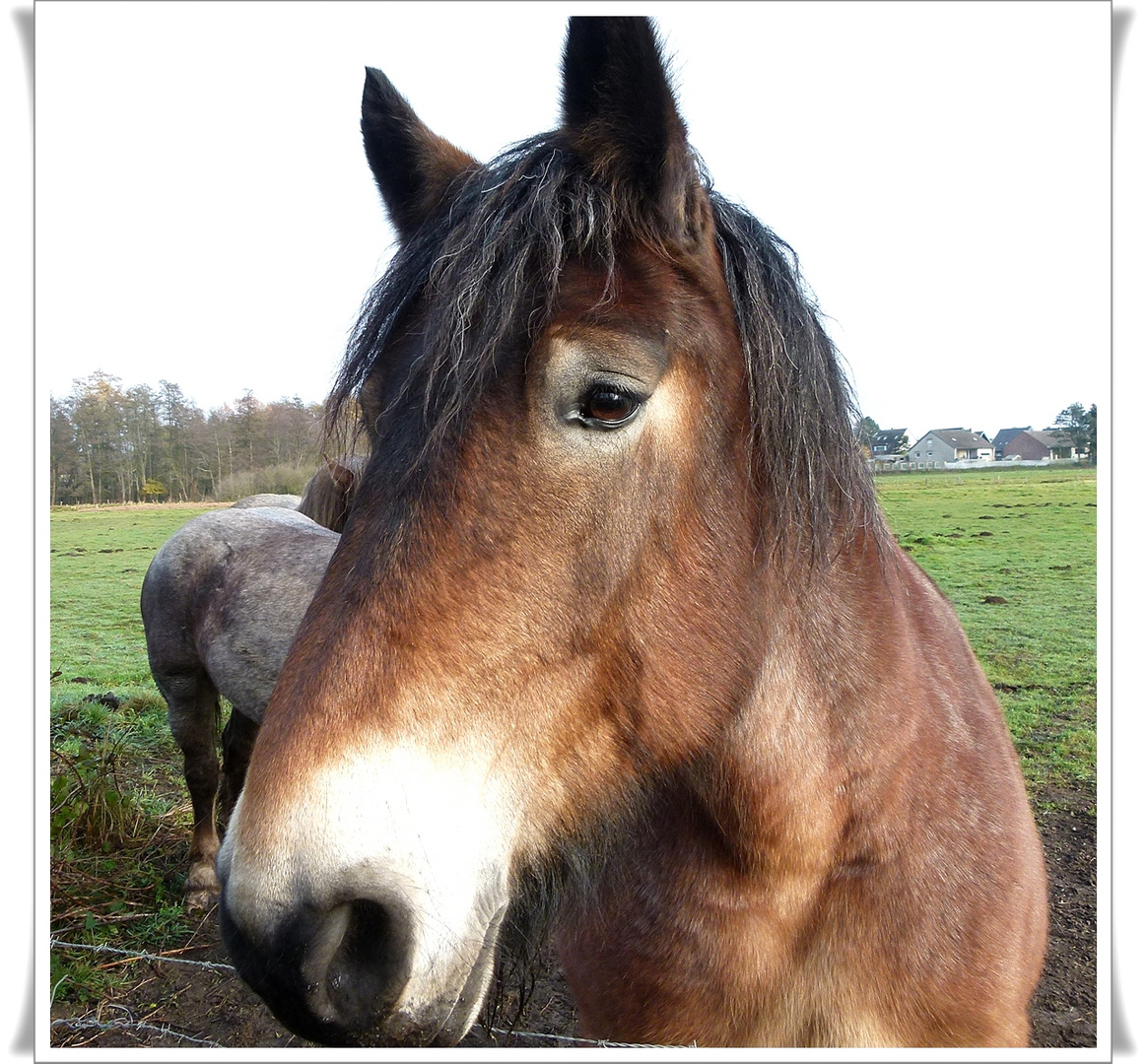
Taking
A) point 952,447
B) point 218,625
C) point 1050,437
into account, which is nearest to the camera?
point 1050,437

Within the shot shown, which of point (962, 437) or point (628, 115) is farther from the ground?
point (628, 115)

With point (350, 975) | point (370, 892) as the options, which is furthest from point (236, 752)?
point (370, 892)

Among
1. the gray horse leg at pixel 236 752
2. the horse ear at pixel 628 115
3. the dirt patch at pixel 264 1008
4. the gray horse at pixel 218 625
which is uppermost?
the horse ear at pixel 628 115

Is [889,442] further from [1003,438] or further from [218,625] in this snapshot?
[218,625]

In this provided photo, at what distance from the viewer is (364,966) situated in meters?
1.17

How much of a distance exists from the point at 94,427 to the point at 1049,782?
6.06 m

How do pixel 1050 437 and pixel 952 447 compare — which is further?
pixel 952 447

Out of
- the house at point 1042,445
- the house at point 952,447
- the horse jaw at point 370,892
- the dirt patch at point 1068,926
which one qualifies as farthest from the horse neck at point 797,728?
the dirt patch at point 1068,926

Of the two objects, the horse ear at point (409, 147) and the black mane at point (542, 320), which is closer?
the black mane at point (542, 320)

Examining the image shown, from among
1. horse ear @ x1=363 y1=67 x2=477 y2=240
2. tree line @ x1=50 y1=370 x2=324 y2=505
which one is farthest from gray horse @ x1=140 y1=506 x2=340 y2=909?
horse ear @ x1=363 y1=67 x2=477 y2=240

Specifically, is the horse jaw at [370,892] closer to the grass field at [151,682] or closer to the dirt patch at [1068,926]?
the grass field at [151,682]

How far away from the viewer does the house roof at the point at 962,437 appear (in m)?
4.11

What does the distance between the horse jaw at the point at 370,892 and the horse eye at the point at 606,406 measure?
615mm

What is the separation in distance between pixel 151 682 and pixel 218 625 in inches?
117
